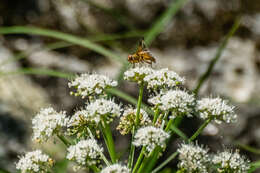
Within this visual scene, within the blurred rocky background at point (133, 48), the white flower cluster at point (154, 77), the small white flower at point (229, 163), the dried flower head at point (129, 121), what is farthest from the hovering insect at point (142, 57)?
the blurred rocky background at point (133, 48)

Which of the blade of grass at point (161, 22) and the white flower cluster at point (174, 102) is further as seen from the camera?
the blade of grass at point (161, 22)

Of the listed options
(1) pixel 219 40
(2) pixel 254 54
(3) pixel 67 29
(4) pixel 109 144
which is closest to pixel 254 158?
(2) pixel 254 54

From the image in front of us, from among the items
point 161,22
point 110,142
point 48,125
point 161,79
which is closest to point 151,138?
point 110,142

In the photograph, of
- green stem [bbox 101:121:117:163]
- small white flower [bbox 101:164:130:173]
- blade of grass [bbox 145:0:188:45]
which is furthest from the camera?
blade of grass [bbox 145:0:188:45]

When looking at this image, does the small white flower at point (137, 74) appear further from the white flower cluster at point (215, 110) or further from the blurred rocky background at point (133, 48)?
the blurred rocky background at point (133, 48)

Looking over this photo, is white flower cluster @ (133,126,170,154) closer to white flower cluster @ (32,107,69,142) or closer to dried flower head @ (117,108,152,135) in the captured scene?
dried flower head @ (117,108,152,135)

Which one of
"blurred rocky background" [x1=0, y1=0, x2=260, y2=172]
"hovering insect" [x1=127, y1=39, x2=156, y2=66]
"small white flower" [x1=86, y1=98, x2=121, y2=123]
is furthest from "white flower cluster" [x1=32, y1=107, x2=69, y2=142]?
"blurred rocky background" [x1=0, y1=0, x2=260, y2=172]

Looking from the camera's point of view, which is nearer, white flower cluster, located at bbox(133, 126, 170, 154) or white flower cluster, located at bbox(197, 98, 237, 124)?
white flower cluster, located at bbox(133, 126, 170, 154)

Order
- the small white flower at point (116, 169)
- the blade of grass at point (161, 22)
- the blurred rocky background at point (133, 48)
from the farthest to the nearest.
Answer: the blurred rocky background at point (133, 48) < the blade of grass at point (161, 22) < the small white flower at point (116, 169)
